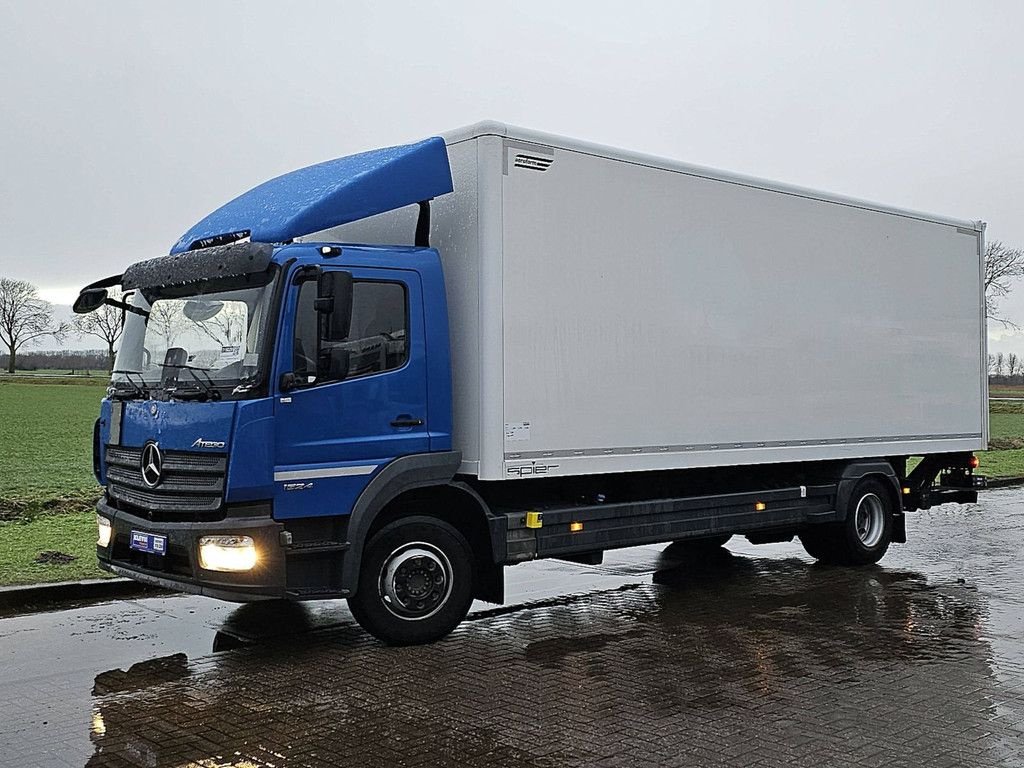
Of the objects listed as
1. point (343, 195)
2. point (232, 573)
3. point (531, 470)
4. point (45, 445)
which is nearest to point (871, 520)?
point (531, 470)

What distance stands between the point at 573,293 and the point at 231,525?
3.16 m

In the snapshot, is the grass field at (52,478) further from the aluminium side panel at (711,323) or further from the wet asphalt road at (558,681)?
the aluminium side panel at (711,323)

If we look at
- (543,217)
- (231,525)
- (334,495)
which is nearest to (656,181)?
(543,217)

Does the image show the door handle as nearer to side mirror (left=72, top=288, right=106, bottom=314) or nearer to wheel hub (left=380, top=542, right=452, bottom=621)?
wheel hub (left=380, top=542, right=452, bottom=621)

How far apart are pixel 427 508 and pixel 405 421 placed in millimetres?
760

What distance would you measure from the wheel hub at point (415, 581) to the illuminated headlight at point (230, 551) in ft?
3.42

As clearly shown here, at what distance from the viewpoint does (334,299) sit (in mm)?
7332

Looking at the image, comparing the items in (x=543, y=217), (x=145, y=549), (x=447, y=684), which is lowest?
(x=447, y=684)

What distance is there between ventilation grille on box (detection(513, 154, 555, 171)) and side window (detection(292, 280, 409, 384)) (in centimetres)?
130

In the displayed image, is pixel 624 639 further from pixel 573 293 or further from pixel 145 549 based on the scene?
pixel 145 549

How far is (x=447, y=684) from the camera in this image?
22.9 feet

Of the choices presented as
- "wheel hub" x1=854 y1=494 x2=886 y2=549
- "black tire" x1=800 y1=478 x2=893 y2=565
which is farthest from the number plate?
"wheel hub" x1=854 y1=494 x2=886 y2=549

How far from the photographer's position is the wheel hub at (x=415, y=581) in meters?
7.93

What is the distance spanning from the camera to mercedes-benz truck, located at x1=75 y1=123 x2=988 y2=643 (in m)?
7.42
